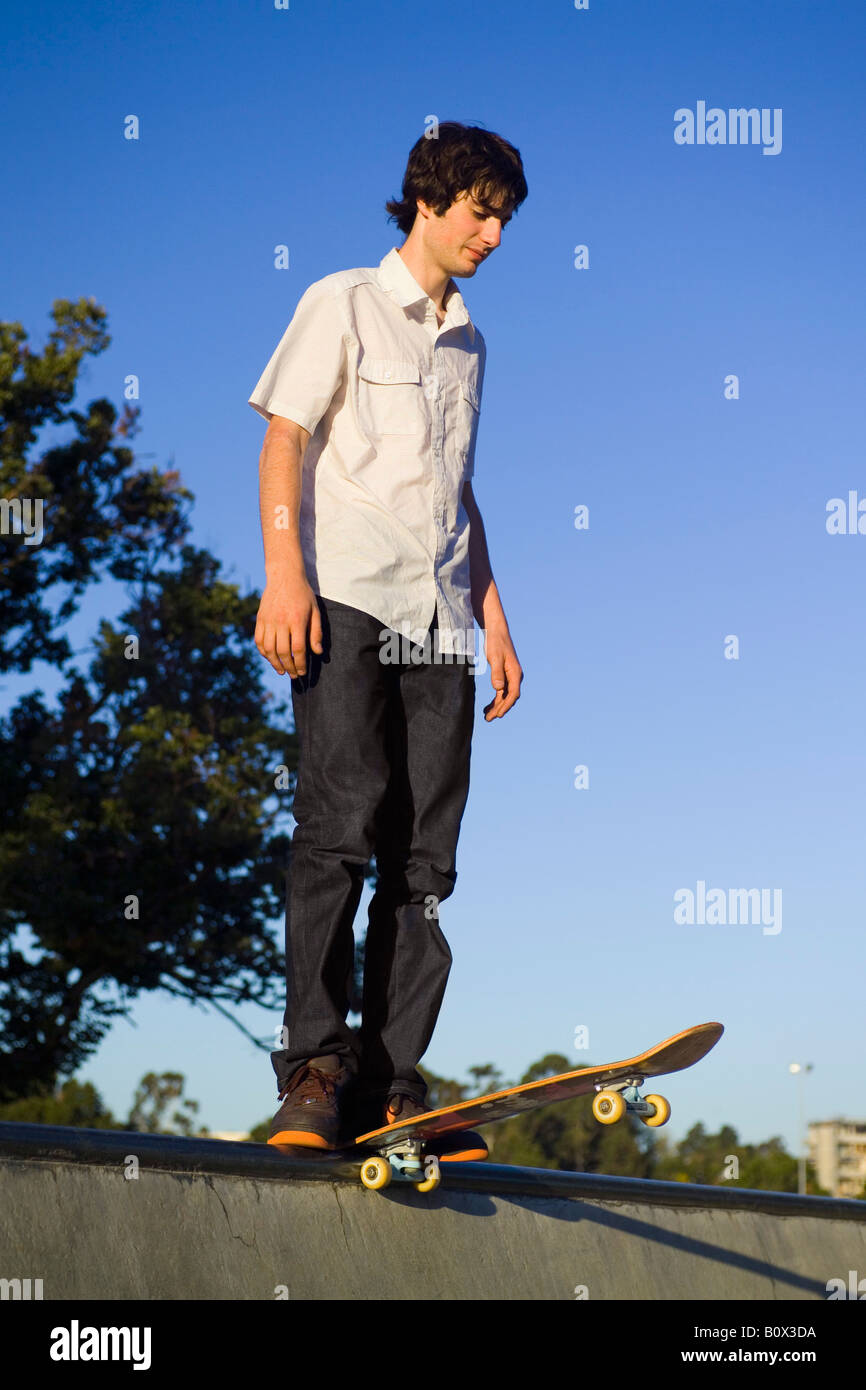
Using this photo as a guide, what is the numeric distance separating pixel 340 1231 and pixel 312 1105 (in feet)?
1.17

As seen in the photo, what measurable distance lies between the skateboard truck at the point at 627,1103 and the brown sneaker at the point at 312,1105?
625mm

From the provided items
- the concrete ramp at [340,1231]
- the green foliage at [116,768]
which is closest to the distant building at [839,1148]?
the green foliage at [116,768]

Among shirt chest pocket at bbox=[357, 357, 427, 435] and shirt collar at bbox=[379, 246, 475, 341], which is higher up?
shirt collar at bbox=[379, 246, 475, 341]

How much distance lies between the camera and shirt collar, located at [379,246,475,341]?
3854 mm

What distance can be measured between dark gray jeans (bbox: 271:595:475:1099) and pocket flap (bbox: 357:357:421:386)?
68 cm

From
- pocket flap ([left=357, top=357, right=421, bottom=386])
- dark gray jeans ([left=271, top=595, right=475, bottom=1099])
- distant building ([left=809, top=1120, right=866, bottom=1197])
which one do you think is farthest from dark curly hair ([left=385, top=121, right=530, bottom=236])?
distant building ([left=809, top=1120, right=866, bottom=1197])

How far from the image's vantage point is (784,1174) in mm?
73000

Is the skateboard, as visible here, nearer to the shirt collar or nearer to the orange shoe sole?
the orange shoe sole

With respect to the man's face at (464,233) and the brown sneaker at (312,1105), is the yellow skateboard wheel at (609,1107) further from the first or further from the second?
the man's face at (464,233)

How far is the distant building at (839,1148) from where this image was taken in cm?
12269

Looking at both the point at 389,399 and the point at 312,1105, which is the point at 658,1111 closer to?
the point at 312,1105

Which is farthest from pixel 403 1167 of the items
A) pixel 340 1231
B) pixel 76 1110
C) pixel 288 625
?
pixel 76 1110

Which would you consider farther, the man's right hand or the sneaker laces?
the man's right hand
